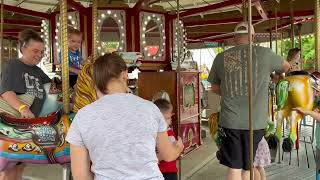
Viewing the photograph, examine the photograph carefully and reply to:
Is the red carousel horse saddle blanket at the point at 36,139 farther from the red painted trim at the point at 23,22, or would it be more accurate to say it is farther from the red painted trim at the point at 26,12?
the red painted trim at the point at 23,22

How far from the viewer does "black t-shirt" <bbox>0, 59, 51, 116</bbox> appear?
2.28 metres

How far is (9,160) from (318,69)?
2011 mm

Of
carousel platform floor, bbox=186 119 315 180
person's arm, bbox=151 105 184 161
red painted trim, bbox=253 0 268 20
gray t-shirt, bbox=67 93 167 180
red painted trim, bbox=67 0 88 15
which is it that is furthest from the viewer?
red painted trim, bbox=67 0 88 15

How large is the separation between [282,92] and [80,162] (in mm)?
1621

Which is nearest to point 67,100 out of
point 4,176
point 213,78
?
point 4,176

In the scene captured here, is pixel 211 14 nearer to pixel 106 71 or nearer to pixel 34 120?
pixel 34 120

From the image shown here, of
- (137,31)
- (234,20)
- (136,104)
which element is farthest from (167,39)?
(136,104)

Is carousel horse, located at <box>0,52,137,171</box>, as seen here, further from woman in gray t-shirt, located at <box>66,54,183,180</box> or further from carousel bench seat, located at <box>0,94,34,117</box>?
woman in gray t-shirt, located at <box>66,54,183,180</box>

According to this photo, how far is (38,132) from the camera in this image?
2264 mm

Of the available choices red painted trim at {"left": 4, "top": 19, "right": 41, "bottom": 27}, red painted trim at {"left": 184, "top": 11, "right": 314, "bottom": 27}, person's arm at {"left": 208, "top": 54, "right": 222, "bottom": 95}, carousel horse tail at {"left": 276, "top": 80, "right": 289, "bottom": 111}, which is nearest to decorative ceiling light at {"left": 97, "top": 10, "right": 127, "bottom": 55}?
red painted trim at {"left": 184, "top": 11, "right": 314, "bottom": 27}

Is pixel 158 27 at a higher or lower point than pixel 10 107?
higher

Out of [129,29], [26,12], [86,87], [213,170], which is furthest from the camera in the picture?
[26,12]

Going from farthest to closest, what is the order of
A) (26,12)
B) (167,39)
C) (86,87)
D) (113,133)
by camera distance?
1. (167,39)
2. (26,12)
3. (86,87)
4. (113,133)

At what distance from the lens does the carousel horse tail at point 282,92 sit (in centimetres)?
254
